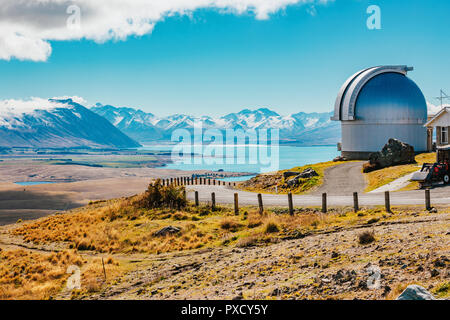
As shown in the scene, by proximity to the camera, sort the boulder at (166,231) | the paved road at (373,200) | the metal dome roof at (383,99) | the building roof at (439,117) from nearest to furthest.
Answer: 1. the boulder at (166,231)
2. the paved road at (373,200)
3. the building roof at (439,117)
4. the metal dome roof at (383,99)

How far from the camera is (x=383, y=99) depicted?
168ft

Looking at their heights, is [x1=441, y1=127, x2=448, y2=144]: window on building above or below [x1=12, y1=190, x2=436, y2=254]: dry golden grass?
above

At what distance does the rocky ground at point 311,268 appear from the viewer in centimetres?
964

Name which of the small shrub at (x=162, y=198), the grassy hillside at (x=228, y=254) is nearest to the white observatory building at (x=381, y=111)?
the small shrub at (x=162, y=198)

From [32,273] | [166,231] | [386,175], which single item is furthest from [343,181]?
[32,273]

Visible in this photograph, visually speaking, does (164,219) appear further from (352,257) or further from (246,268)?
(352,257)

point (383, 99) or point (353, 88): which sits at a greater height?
point (353, 88)

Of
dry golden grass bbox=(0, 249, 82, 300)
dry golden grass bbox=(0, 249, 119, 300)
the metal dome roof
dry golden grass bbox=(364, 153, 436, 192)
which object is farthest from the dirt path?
dry golden grass bbox=(0, 249, 82, 300)

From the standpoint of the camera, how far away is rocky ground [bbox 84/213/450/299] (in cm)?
964

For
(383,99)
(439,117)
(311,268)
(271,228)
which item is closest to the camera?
(311,268)

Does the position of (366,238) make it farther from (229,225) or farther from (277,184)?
(277,184)

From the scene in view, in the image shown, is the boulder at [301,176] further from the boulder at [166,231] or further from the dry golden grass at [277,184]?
the boulder at [166,231]

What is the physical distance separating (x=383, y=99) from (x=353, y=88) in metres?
3.89

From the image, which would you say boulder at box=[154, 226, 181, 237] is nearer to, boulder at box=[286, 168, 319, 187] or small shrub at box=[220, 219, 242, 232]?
small shrub at box=[220, 219, 242, 232]
